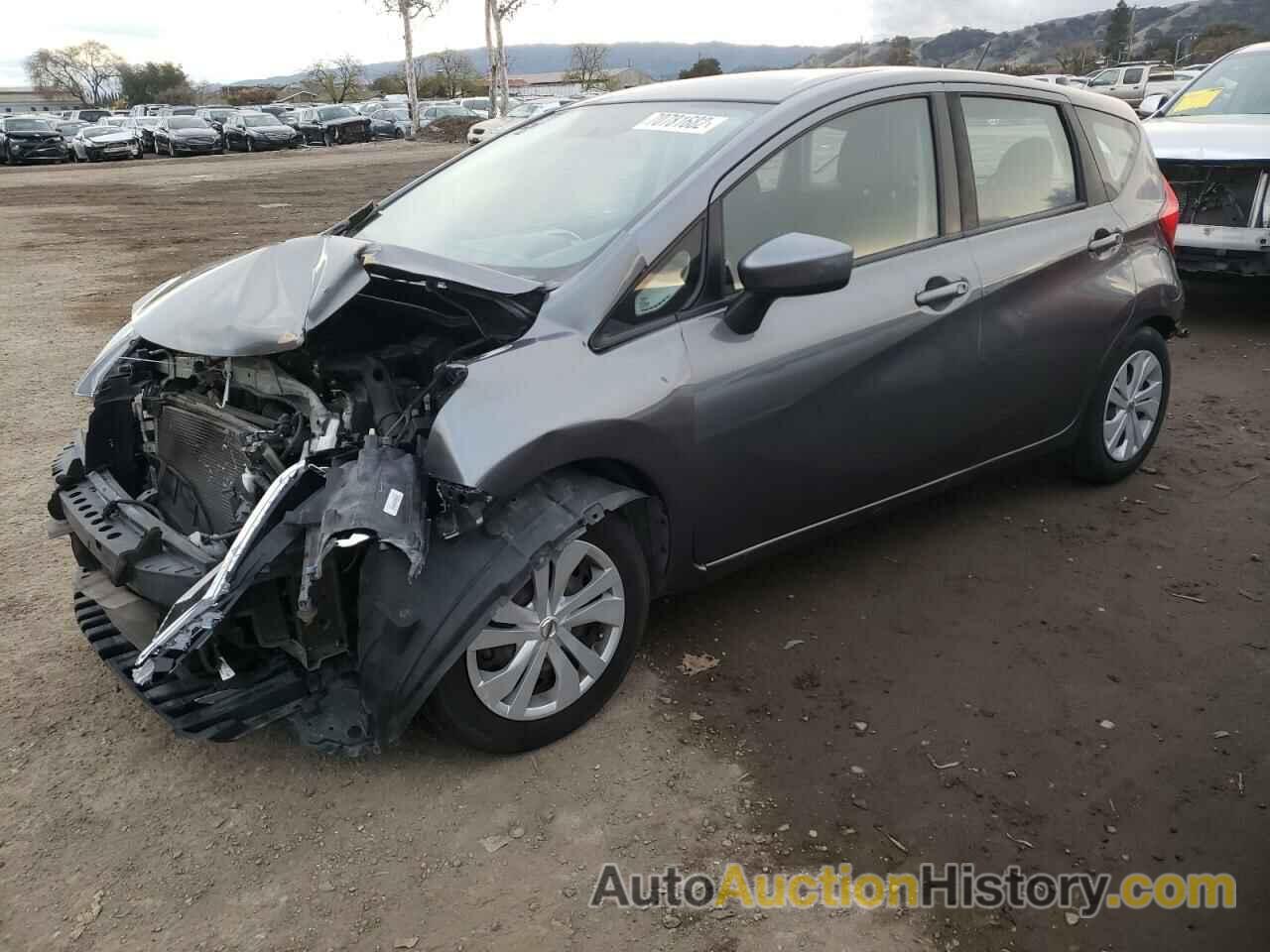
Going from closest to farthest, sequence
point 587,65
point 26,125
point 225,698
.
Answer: point 225,698, point 26,125, point 587,65

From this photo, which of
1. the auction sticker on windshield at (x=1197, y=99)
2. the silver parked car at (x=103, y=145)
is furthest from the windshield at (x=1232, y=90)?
the silver parked car at (x=103, y=145)

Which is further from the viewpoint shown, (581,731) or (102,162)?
(102,162)

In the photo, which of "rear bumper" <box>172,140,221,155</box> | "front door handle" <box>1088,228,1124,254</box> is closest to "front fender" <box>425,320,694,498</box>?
"front door handle" <box>1088,228,1124,254</box>

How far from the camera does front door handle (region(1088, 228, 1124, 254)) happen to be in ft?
13.9

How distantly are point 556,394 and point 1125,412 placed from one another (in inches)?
120

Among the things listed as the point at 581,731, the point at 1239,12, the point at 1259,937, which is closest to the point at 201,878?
the point at 581,731

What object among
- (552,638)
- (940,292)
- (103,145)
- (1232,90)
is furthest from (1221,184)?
(103,145)

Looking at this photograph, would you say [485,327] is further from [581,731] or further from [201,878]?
[201,878]

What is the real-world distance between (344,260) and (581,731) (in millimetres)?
1496

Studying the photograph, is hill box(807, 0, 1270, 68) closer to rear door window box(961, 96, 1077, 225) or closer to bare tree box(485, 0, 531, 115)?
bare tree box(485, 0, 531, 115)

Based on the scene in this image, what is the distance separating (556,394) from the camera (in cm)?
280

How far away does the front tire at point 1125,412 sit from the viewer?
452 cm

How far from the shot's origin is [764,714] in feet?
10.4

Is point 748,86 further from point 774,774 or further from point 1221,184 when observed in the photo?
point 1221,184
